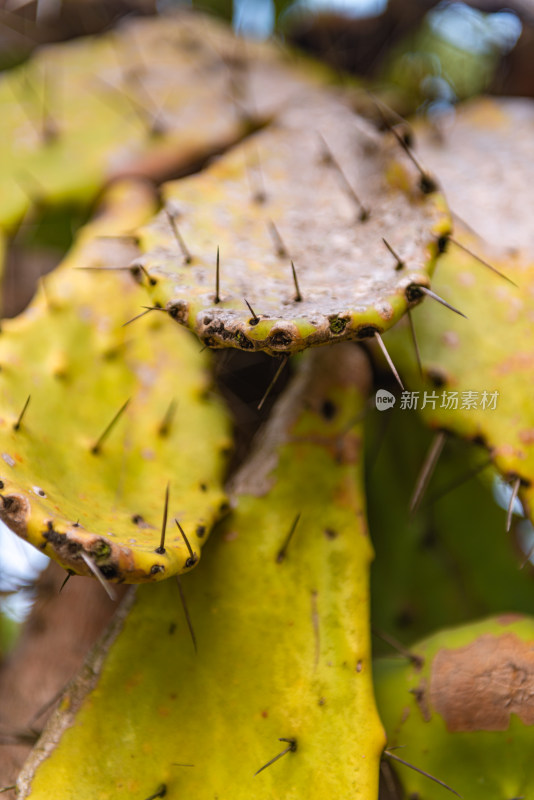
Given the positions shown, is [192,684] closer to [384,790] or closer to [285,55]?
[384,790]

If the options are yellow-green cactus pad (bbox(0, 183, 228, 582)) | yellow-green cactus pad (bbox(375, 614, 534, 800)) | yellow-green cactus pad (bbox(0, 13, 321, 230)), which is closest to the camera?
yellow-green cactus pad (bbox(0, 183, 228, 582))

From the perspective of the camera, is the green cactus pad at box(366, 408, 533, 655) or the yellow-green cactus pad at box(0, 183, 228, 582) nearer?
the yellow-green cactus pad at box(0, 183, 228, 582)

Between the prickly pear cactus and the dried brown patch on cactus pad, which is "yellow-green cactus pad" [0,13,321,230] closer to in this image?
the prickly pear cactus

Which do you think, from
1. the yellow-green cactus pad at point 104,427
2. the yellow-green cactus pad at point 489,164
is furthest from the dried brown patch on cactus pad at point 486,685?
the yellow-green cactus pad at point 489,164

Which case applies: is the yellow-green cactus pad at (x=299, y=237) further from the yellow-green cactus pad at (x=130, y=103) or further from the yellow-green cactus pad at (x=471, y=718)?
the yellow-green cactus pad at (x=471, y=718)

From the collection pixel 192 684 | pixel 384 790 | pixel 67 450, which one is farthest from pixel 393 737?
pixel 67 450

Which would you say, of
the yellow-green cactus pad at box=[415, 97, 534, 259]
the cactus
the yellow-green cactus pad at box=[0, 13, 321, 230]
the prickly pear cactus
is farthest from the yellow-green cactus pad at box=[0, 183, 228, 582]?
the yellow-green cactus pad at box=[415, 97, 534, 259]

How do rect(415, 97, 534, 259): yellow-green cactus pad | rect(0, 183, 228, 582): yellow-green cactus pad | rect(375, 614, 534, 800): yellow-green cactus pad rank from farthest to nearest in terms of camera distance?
rect(415, 97, 534, 259): yellow-green cactus pad, rect(375, 614, 534, 800): yellow-green cactus pad, rect(0, 183, 228, 582): yellow-green cactus pad

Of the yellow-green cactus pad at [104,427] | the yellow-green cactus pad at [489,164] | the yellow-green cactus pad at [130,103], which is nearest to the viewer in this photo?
the yellow-green cactus pad at [104,427]
